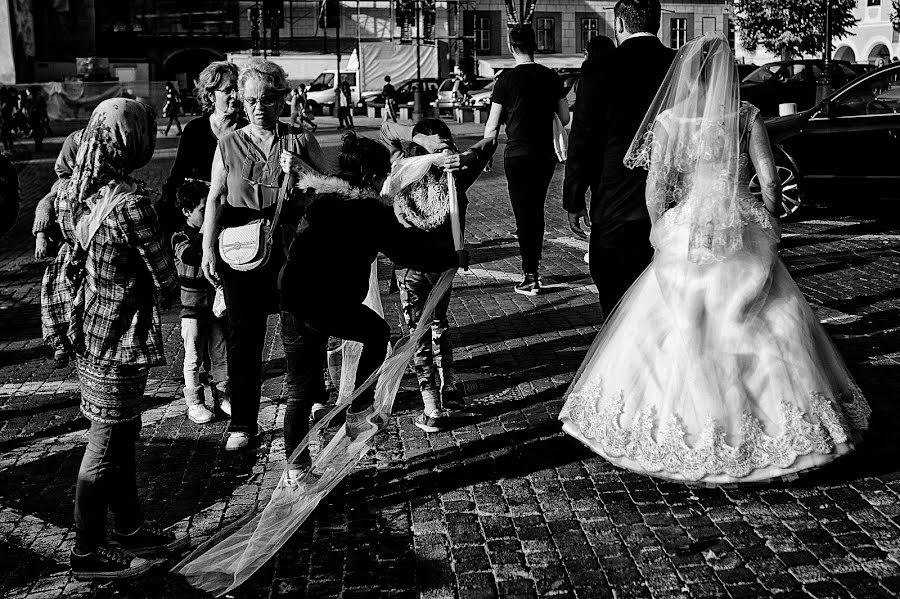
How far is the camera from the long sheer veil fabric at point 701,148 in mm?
4996

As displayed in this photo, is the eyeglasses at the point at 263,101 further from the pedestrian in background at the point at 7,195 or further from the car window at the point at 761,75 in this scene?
the car window at the point at 761,75

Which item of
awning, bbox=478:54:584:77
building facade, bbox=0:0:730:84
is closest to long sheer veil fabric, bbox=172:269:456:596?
awning, bbox=478:54:584:77

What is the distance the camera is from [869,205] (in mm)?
12648

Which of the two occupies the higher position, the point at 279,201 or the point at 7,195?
the point at 279,201

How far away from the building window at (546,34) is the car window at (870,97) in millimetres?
51596

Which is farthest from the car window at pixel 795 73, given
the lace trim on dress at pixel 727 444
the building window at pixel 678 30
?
the building window at pixel 678 30

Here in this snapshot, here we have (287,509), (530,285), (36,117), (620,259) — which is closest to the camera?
(287,509)

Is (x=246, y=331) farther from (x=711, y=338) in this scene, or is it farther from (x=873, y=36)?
(x=873, y=36)

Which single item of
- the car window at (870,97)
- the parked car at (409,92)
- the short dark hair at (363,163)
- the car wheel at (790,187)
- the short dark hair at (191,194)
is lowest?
the car wheel at (790,187)

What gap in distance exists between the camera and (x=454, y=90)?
38656 mm

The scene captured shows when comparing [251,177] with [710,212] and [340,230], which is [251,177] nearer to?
[340,230]

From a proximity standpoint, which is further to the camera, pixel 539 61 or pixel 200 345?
pixel 539 61

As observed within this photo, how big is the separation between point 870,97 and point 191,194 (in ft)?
29.5

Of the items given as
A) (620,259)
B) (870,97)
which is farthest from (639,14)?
(870,97)
